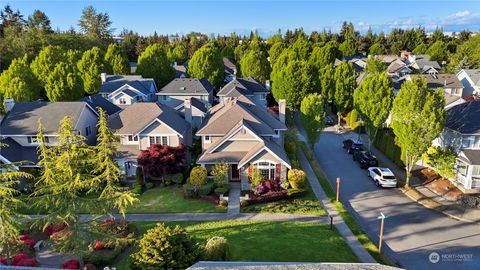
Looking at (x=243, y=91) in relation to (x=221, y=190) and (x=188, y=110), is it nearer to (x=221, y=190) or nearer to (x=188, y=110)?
(x=188, y=110)

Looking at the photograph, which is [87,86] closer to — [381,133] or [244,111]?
[244,111]

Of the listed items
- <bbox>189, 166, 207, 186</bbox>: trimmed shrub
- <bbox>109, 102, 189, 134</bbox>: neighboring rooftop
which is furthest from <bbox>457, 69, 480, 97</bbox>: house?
<bbox>189, 166, 207, 186</bbox>: trimmed shrub

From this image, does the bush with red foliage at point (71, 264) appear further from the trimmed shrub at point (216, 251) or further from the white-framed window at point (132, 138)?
the white-framed window at point (132, 138)

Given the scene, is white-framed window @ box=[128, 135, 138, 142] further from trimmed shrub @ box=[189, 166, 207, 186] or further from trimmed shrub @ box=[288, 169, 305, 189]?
trimmed shrub @ box=[288, 169, 305, 189]

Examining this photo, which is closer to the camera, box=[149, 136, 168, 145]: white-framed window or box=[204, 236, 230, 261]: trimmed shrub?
box=[204, 236, 230, 261]: trimmed shrub

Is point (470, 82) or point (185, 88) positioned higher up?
point (185, 88)

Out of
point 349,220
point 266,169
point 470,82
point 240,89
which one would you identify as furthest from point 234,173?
point 470,82
